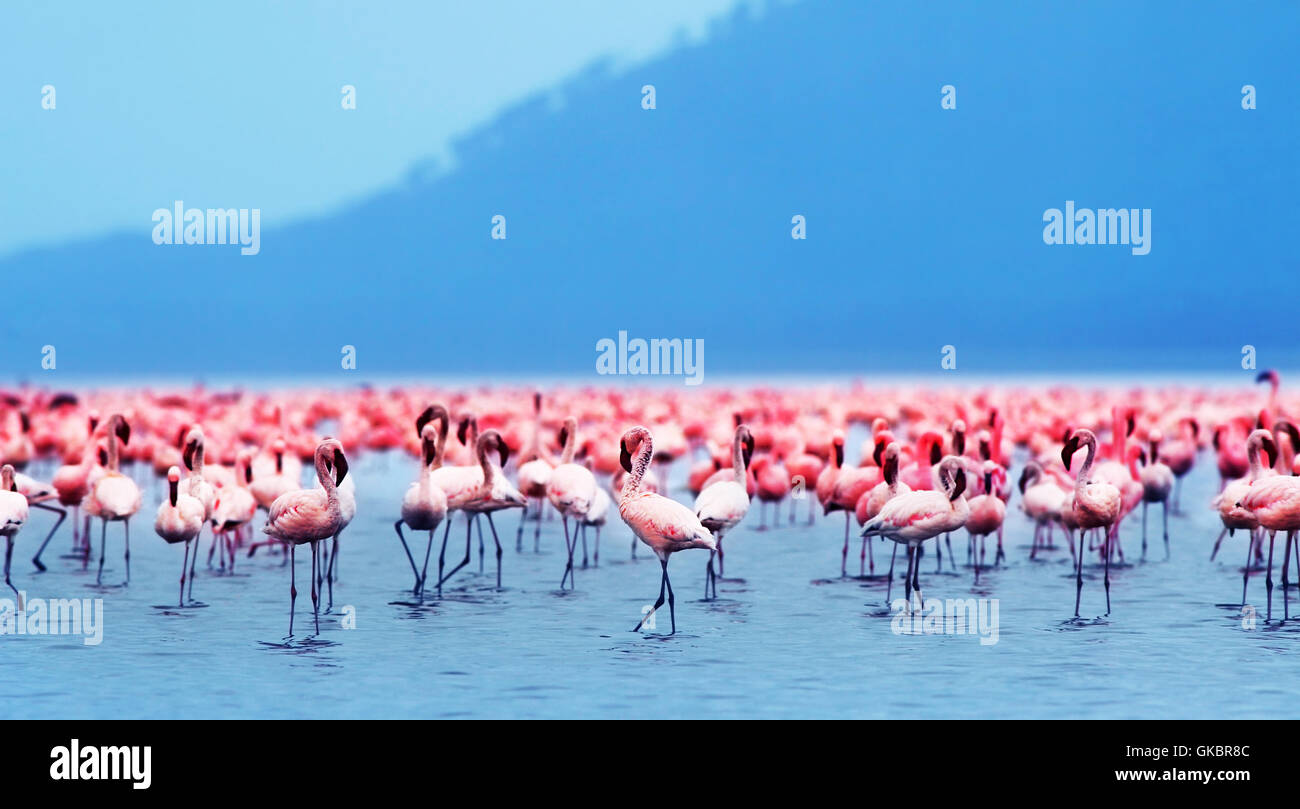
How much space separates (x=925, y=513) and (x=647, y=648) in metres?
2.44

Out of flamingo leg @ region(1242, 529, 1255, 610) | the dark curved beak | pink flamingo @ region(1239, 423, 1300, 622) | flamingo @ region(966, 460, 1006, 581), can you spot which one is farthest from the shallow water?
the dark curved beak

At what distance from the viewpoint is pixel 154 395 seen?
103 feet

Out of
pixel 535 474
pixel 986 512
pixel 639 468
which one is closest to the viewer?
pixel 639 468

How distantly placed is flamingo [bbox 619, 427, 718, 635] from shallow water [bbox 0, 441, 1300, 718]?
0.49m

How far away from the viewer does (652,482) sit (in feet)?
42.8

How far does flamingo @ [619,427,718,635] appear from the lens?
→ 35.9ft

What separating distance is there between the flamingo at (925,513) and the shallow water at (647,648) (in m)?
0.60

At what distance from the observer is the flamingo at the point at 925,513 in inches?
458

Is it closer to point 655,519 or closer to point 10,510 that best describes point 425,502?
point 655,519

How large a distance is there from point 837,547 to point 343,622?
5523 mm

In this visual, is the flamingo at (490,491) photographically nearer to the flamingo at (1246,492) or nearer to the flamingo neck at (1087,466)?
the flamingo neck at (1087,466)

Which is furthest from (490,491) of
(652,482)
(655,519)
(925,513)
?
(925,513)

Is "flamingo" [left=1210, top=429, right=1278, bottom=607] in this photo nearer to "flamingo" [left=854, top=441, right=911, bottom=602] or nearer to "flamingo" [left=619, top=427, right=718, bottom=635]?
"flamingo" [left=854, top=441, right=911, bottom=602]
